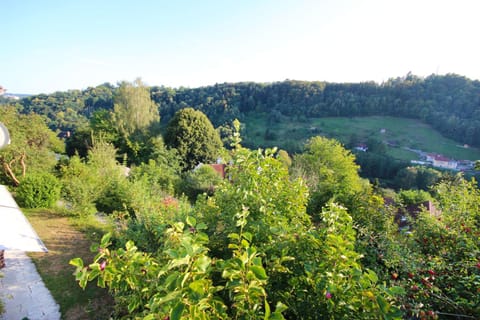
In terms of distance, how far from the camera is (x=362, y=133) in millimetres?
61312

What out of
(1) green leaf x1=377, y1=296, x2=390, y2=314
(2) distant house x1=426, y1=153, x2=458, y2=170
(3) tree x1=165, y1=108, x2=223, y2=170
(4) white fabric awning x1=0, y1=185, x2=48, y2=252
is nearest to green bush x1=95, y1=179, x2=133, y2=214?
(4) white fabric awning x1=0, y1=185, x2=48, y2=252

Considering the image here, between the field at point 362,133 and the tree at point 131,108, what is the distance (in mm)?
30848

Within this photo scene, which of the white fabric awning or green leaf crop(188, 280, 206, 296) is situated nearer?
green leaf crop(188, 280, 206, 296)

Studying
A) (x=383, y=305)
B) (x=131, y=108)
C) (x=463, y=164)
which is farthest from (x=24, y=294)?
(x=463, y=164)

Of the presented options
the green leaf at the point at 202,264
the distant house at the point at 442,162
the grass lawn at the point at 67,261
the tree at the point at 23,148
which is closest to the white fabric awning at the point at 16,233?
the grass lawn at the point at 67,261

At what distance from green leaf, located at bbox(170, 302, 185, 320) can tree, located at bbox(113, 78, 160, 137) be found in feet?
79.6

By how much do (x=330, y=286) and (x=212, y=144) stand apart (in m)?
24.0

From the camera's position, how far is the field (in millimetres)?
51844

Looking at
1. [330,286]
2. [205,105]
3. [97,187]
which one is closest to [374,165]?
[205,105]

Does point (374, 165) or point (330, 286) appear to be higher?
point (330, 286)

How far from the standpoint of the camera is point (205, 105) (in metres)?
67.8

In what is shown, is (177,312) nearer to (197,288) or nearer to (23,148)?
(197,288)

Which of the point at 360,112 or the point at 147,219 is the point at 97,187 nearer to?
Answer: the point at 147,219

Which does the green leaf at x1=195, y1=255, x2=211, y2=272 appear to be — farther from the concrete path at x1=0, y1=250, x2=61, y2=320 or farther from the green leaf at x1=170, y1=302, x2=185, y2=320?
the concrete path at x1=0, y1=250, x2=61, y2=320
